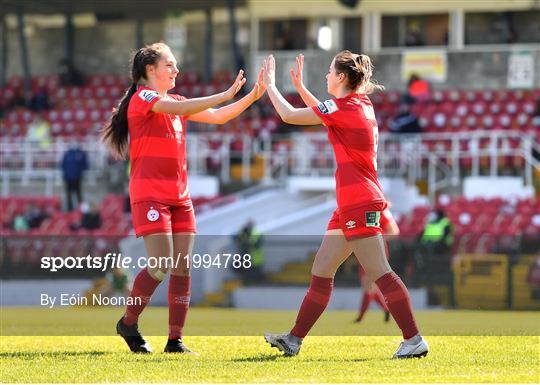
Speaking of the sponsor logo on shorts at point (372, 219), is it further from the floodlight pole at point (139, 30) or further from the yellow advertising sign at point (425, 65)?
the floodlight pole at point (139, 30)

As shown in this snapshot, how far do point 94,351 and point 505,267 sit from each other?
10.4 m

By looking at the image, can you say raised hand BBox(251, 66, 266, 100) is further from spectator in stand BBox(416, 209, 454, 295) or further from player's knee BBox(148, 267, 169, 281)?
spectator in stand BBox(416, 209, 454, 295)

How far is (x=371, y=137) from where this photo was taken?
9.20m

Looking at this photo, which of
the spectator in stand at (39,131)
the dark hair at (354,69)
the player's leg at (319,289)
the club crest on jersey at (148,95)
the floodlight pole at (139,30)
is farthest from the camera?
the floodlight pole at (139,30)

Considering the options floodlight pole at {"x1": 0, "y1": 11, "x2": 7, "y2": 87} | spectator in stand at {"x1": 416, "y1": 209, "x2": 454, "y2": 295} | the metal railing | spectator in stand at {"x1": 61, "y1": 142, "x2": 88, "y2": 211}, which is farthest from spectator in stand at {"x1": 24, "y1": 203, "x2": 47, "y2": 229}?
floodlight pole at {"x1": 0, "y1": 11, "x2": 7, "y2": 87}

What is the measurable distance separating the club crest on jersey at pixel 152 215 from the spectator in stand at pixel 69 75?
1068 inches

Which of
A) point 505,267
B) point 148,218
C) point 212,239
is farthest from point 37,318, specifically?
point 505,267


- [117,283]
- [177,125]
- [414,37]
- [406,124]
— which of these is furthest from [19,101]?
[177,125]

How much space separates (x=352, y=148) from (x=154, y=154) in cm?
142

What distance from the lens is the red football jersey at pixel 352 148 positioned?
905 cm

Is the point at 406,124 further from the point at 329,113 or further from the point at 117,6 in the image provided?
the point at 329,113

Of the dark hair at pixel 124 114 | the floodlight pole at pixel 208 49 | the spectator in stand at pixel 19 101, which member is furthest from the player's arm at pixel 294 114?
the spectator in stand at pixel 19 101

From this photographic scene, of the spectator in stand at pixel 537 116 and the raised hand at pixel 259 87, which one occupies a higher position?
the raised hand at pixel 259 87

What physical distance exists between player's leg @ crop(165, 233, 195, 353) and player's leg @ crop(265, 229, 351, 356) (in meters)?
0.66
